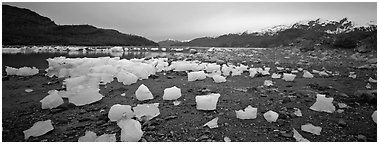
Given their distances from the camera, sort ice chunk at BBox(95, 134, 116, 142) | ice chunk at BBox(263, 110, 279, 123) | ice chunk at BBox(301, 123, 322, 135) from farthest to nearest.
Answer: ice chunk at BBox(263, 110, 279, 123) < ice chunk at BBox(301, 123, 322, 135) < ice chunk at BBox(95, 134, 116, 142)

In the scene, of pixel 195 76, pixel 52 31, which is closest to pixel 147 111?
pixel 195 76

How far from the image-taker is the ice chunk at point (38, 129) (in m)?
1.90

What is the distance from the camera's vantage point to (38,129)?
6.38ft

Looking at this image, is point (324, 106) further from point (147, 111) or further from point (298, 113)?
point (147, 111)

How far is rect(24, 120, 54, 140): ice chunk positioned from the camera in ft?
6.24

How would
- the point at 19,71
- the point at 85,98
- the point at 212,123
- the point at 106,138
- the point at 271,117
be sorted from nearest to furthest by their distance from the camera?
the point at 106,138 < the point at 212,123 < the point at 271,117 < the point at 85,98 < the point at 19,71

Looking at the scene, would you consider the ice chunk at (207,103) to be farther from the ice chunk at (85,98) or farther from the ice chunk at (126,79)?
the ice chunk at (126,79)

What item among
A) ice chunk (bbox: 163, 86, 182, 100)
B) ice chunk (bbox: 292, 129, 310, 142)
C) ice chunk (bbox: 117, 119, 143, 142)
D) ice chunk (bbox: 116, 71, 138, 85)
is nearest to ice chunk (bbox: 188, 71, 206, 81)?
ice chunk (bbox: 116, 71, 138, 85)

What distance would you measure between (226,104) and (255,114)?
1.61ft

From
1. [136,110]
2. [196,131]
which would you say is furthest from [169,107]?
[196,131]

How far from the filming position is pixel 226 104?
8.73 ft

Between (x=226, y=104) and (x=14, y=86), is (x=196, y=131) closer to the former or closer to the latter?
(x=226, y=104)

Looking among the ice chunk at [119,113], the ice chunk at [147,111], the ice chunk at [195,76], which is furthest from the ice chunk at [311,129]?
the ice chunk at [195,76]

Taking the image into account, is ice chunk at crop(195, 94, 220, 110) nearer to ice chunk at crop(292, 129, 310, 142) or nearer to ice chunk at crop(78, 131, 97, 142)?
ice chunk at crop(292, 129, 310, 142)
